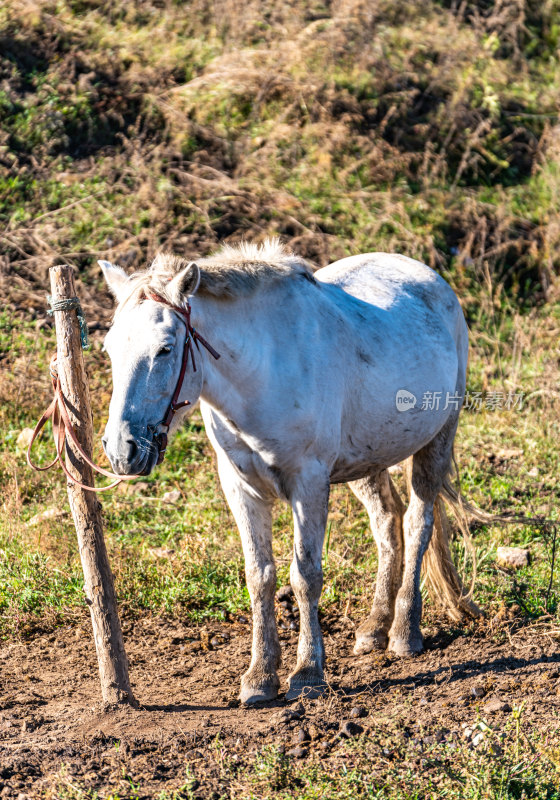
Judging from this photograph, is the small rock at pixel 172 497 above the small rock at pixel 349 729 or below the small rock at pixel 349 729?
below

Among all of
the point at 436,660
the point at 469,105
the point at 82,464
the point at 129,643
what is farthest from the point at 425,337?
the point at 469,105

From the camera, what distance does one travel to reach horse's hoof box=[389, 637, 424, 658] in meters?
5.06

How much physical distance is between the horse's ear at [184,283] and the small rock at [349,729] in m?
2.01

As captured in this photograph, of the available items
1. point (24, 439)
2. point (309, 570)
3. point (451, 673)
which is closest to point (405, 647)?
point (451, 673)

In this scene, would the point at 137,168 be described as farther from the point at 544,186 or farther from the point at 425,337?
the point at 425,337

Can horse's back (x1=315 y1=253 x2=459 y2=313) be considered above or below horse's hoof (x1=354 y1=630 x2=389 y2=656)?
above

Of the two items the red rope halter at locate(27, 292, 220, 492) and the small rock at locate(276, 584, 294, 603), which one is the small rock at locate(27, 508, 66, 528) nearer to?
the small rock at locate(276, 584, 294, 603)

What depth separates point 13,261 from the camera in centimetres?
902

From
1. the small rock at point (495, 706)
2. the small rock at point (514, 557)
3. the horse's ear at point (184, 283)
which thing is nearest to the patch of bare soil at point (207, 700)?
the small rock at point (495, 706)

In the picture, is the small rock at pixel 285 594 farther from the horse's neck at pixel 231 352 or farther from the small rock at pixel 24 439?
the small rock at pixel 24 439

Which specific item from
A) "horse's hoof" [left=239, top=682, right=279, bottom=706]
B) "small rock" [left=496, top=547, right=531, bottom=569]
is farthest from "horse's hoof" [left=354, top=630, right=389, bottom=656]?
"small rock" [left=496, top=547, right=531, bottom=569]

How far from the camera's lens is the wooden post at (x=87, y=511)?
4148mm

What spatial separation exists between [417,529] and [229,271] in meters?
2.17

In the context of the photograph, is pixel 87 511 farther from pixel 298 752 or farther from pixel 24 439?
pixel 24 439
